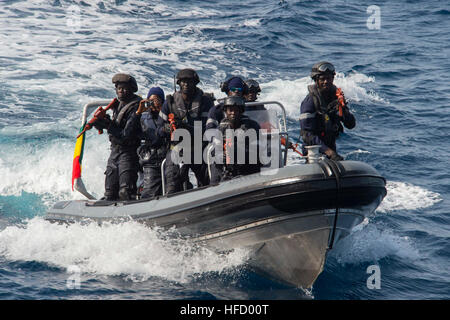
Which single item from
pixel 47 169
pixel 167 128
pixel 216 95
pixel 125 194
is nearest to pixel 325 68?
pixel 167 128

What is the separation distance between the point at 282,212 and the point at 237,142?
0.79 meters

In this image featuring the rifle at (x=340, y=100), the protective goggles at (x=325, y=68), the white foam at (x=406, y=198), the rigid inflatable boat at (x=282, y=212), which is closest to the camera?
the rigid inflatable boat at (x=282, y=212)

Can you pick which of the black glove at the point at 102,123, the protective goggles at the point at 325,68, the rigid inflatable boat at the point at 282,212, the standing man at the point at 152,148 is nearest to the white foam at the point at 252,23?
the standing man at the point at 152,148

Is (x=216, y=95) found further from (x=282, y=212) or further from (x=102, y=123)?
(x=282, y=212)

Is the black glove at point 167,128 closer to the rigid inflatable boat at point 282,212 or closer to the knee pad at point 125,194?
the rigid inflatable boat at point 282,212

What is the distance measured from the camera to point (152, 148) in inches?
259

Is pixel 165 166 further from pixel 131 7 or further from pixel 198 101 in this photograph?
pixel 131 7

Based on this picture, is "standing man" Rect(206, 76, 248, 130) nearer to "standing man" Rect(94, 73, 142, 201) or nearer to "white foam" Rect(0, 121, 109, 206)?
"standing man" Rect(94, 73, 142, 201)

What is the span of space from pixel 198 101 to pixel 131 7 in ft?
44.6

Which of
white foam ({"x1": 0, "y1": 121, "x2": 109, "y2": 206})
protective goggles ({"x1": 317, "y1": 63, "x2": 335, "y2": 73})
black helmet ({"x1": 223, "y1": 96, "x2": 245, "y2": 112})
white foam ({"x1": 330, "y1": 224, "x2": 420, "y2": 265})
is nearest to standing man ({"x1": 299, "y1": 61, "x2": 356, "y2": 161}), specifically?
protective goggles ({"x1": 317, "y1": 63, "x2": 335, "y2": 73})

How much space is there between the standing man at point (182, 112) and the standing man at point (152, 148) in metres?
0.21

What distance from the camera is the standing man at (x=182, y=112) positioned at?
616cm

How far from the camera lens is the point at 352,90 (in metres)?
13.3
